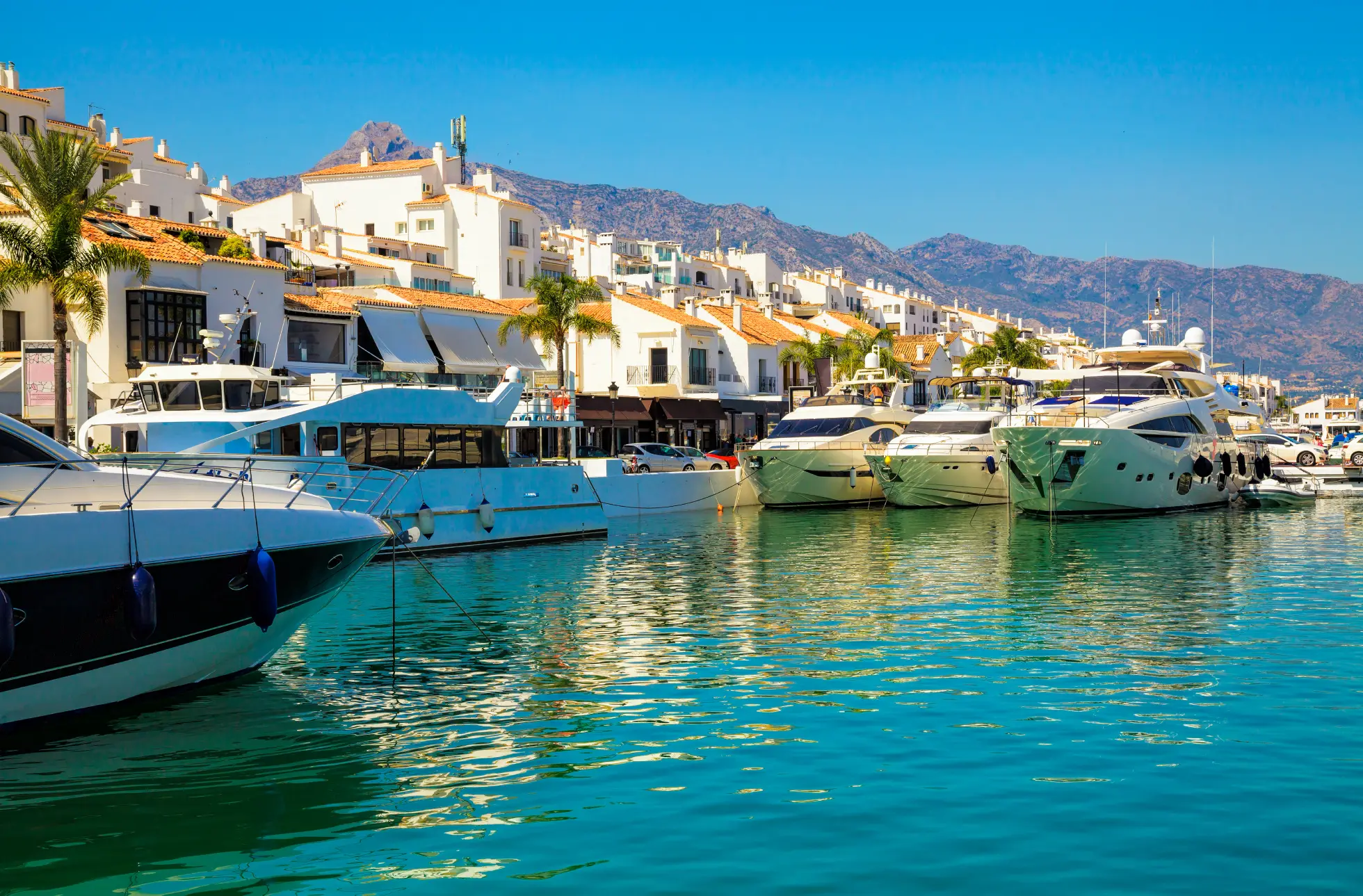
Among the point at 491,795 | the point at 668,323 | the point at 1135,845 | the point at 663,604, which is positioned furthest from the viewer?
the point at 668,323

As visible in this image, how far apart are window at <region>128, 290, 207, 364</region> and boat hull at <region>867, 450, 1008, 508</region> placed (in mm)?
23745

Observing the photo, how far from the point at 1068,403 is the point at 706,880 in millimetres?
34766

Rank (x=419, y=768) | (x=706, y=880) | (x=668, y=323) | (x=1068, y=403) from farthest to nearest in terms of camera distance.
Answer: (x=668, y=323)
(x=1068, y=403)
(x=419, y=768)
(x=706, y=880)

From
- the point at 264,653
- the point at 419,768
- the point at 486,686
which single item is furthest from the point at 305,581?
the point at 419,768

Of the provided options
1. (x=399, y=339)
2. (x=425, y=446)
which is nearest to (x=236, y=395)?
(x=425, y=446)

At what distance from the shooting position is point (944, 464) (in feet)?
143

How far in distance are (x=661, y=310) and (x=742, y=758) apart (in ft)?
201

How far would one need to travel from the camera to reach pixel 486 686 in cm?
1397

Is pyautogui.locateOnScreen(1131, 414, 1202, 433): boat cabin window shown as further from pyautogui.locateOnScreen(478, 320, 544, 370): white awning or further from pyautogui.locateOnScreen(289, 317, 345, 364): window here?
pyautogui.locateOnScreen(289, 317, 345, 364): window

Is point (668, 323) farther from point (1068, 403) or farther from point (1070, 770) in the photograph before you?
point (1070, 770)

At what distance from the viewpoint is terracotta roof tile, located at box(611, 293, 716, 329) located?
2751 inches

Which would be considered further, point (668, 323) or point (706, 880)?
point (668, 323)

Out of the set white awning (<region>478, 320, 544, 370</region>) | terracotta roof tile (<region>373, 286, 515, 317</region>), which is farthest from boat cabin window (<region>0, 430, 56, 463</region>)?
white awning (<region>478, 320, 544, 370</region>)

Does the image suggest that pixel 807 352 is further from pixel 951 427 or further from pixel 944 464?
pixel 944 464
